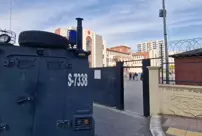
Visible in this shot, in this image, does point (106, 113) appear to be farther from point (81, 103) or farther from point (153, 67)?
point (81, 103)

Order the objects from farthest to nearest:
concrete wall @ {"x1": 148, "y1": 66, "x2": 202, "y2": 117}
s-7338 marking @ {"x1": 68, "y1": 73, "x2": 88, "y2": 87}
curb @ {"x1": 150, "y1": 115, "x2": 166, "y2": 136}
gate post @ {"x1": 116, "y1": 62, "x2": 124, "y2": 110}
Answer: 1. gate post @ {"x1": 116, "y1": 62, "x2": 124, "y2": 110}
2. concrete wall @ {"x1": 148, "y1": 66, "x2": 202, "y2": 117}
3. curb @ {"x1": 150, "y1": 115, "x2": 166, "y2": 136}
4. s-7338 marking @ {"x1": 68, "y1": 73, "x2": 88, "y2": 87}

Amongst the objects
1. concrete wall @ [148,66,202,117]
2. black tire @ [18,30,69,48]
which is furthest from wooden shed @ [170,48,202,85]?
black tire @ [18,30,69,48]

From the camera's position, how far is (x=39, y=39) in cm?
296

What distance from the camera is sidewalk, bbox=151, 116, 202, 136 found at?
589 centimetres

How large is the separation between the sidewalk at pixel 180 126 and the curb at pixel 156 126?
10 cm

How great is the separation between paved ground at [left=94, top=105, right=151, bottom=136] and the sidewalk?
1.91 feet

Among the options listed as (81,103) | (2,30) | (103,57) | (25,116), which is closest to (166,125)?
(81,103)

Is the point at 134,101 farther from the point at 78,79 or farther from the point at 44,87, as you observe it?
the point at 44,87

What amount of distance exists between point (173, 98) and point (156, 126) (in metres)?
1.73

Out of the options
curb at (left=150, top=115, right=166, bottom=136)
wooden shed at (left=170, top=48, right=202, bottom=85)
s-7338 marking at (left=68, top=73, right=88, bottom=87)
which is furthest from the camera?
wooden shed at (left=170, top=48, right=202, bottom=85)

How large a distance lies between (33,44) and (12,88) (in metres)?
0.68

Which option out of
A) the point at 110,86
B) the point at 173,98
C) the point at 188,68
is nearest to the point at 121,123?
the point at 173,98

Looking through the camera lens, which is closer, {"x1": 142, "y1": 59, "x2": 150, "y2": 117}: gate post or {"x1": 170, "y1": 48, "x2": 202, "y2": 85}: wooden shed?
{"x1": 170, "y1": 48, "x2": 202, "y2": 85}: wooden shed

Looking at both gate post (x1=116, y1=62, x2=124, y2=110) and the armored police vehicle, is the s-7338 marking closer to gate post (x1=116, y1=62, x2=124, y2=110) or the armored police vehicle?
the armored police vehicle
